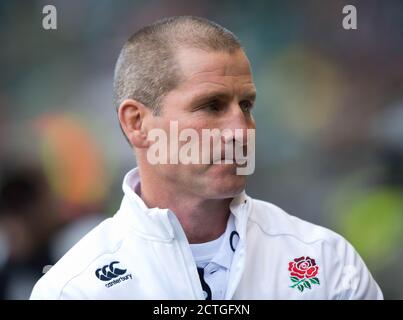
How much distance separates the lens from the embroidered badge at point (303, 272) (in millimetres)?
1166

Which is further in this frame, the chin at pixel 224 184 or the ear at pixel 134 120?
the ear at pixel 134 120

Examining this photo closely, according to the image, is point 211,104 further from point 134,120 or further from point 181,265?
point 181,265

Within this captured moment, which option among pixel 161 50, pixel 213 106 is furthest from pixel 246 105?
pixel 161 50

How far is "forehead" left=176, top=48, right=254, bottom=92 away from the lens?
1143 mm

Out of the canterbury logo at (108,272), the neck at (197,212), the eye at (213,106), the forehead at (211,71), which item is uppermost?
the forehead at (211,71)

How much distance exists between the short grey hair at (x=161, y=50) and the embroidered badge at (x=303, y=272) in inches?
17.0

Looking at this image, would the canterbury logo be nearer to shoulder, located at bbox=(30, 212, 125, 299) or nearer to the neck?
shoulder, located at bbox=(30, 212, 125, 299)

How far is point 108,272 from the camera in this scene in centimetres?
116

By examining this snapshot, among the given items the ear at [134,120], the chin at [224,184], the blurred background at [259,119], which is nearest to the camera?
the chin at [224,184]

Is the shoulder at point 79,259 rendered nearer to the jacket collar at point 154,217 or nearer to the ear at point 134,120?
the jacket collar at point 154,217

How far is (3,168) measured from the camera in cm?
157

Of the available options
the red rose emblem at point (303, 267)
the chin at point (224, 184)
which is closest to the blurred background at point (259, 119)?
the red rose emblem at point (303, 267)

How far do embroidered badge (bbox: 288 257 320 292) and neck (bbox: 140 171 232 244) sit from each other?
0.17 m

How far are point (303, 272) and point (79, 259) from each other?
1.54 ft
